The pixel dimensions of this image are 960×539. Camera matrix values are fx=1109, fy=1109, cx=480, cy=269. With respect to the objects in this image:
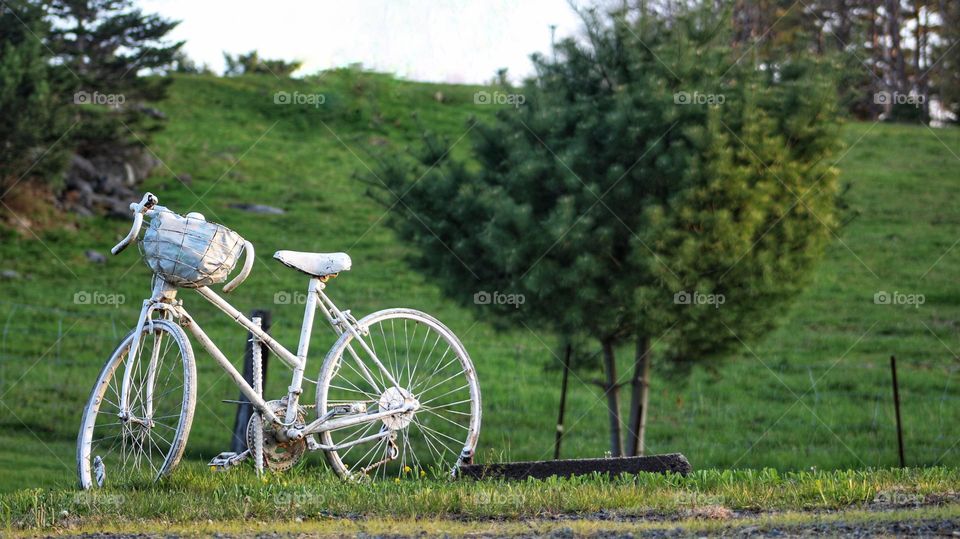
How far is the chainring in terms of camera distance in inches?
277

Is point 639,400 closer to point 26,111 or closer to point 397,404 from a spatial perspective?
point 397,404

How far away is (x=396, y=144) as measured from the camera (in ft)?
129

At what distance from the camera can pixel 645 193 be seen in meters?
12.6

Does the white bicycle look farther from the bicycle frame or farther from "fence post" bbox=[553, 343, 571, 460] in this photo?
"fence post" bbox=[553, 343, 571, 460]

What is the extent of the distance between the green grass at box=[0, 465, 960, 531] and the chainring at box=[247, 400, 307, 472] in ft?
0.43

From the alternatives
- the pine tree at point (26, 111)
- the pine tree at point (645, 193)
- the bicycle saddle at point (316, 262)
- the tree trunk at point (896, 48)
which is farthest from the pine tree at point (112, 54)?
the tree trunk at point (896, 48)

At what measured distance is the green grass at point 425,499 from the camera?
606 cm

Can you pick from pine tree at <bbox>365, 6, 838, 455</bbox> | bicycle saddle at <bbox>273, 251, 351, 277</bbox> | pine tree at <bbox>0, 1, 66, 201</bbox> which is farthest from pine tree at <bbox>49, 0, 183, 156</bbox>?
bicycle saddle at <bbox>273, 251, 351, 277</bbox>

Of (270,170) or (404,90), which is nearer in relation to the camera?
(270,170)

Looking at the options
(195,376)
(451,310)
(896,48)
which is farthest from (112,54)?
(896,48)

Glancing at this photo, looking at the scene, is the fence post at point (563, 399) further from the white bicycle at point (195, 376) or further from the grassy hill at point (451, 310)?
the white bicycle at point (195, 376)

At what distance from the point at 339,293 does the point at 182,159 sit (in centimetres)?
1279

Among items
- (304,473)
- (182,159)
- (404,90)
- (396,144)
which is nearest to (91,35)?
(182,159)

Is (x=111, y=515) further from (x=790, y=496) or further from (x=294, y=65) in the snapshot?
(x=294, y=65)
